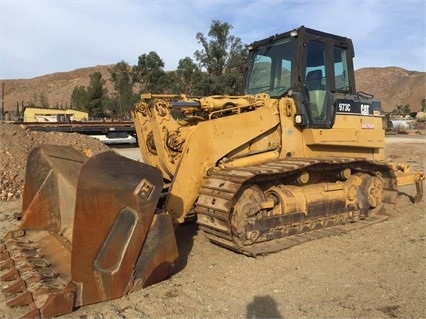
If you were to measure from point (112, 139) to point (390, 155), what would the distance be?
44.4ft

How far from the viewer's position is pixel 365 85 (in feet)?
325

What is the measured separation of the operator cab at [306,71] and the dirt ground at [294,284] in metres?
1.95

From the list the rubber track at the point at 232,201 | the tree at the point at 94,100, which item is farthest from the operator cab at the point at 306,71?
the tree at the point at 94,100

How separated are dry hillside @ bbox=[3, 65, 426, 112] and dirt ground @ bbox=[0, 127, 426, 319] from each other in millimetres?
85062

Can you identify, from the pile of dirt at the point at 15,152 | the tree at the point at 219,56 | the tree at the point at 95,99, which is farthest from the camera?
the tree at the point at 95,99

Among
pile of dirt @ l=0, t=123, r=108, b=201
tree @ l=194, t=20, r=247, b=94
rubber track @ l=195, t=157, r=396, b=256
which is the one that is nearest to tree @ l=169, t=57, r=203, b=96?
tree @ l=194, t=20, r=247, b=94

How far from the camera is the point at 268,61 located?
273 inches

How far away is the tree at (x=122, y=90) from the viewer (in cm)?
4412

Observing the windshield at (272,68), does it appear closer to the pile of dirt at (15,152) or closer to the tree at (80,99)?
the pile of dirt at (15,152)

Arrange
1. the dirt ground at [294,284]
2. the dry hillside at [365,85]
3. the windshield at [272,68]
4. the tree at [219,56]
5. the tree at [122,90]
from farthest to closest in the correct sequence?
the dry hillside at [365,85] < the tree at [122,90] < the tree at [219,56] < the windshield at [272,68] < the dirt ground at [294,284]

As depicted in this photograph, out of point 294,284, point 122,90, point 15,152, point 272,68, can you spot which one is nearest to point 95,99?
point 122,90

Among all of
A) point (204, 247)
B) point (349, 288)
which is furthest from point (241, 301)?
point (204, 247)

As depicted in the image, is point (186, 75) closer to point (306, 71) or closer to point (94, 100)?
point (94, 100)

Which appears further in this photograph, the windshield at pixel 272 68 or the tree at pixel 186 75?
the tree at pixel 186 75
